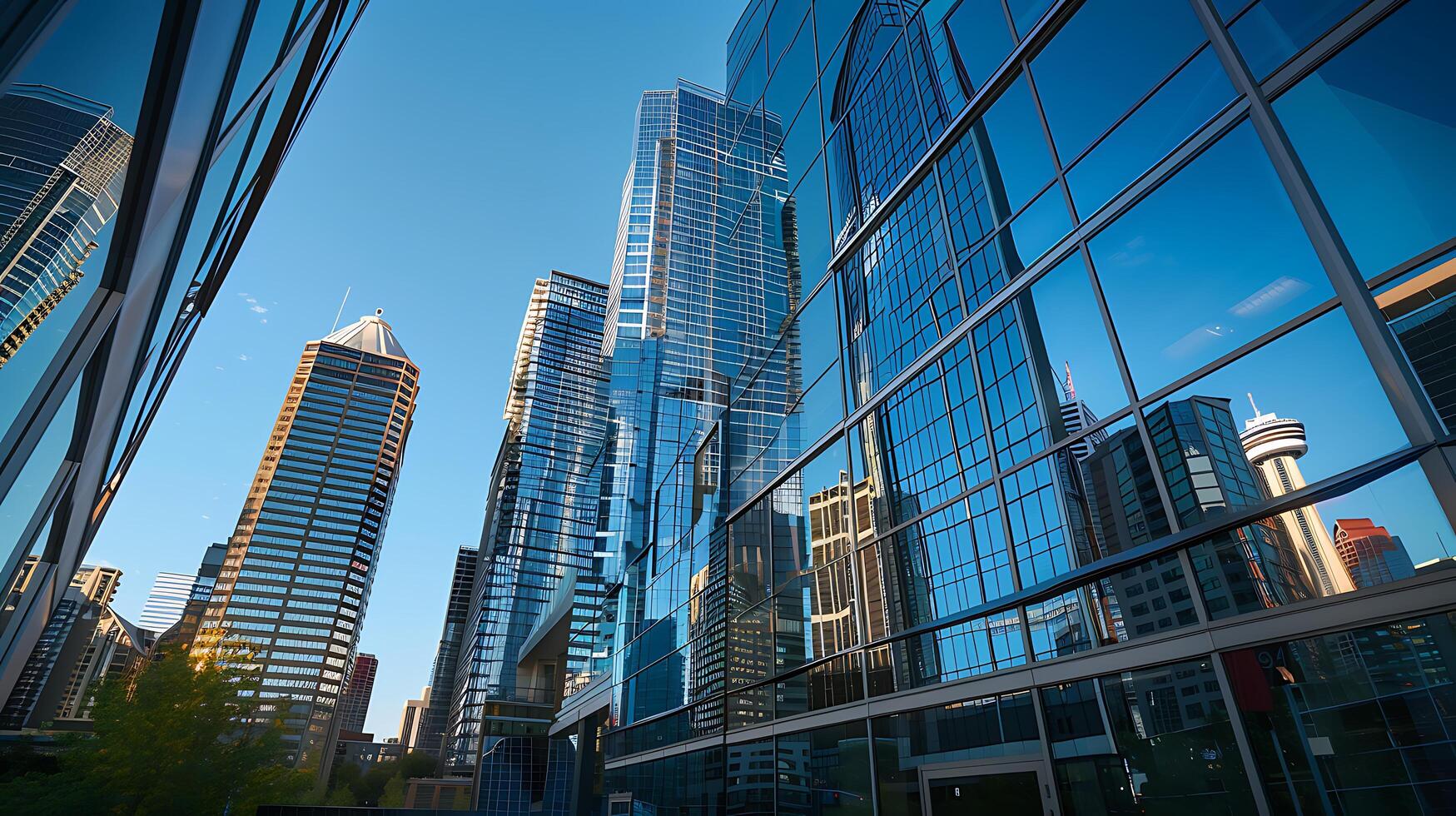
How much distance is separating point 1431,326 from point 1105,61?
452 centimetres

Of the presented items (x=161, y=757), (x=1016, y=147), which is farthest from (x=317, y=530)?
(x=1016, y=147)

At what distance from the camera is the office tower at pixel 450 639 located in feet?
584

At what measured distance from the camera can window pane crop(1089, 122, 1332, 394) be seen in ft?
18.6

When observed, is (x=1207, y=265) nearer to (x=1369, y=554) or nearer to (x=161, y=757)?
(x=1369, y=554)

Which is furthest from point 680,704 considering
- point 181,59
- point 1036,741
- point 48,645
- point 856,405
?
point 48,645

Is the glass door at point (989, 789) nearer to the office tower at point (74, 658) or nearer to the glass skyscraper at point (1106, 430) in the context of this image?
the glass skyscraper at point (1106, 430)

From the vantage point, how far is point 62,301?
1.83 meters

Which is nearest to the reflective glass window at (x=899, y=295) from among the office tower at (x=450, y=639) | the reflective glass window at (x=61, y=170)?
the reflective glass window at (x=61, y=170)

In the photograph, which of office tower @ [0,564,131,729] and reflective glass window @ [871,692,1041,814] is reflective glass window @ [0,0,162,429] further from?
office tower @ [0,564,131,729]

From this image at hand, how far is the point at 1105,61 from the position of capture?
304 inches

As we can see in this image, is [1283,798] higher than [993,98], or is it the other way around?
[993,98]

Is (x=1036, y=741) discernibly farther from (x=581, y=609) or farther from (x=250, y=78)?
(x=581, y=609)

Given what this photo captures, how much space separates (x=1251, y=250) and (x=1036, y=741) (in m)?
5.11

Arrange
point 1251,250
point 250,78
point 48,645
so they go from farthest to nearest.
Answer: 1. point 48,645
2. point 1251,250
3. point 250,78
